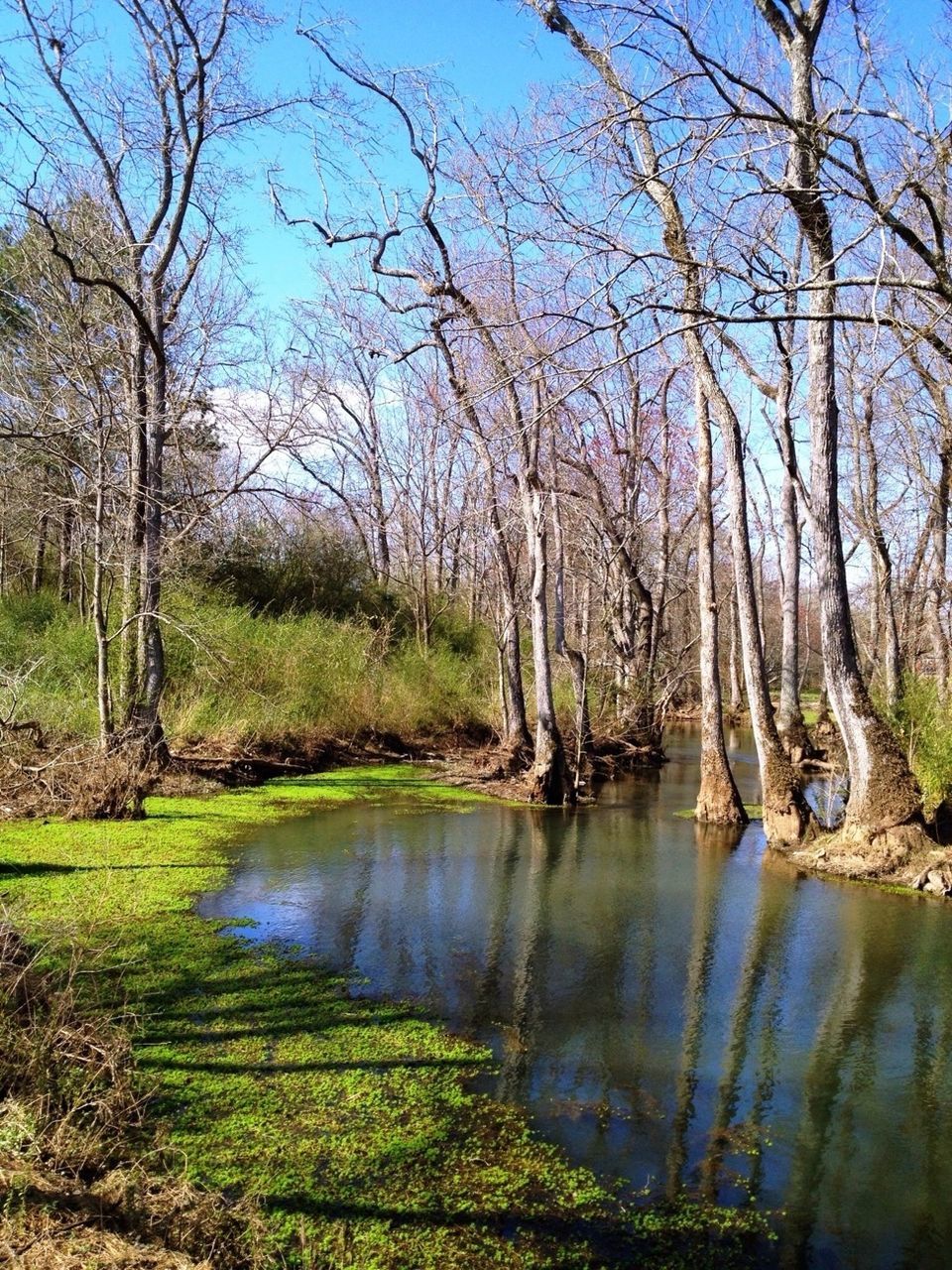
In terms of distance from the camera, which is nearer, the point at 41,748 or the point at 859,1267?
the point at 859,1267

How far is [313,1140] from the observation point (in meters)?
3.88

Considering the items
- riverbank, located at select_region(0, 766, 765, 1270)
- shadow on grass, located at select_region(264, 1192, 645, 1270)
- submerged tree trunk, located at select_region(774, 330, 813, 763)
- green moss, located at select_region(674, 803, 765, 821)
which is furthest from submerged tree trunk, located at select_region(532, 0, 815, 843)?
shadow on grass, located at select_region(264, 1192, 645, 1270)

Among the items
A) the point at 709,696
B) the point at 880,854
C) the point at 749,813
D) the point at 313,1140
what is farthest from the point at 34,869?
the point at 749,813

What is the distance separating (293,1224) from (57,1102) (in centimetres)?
93

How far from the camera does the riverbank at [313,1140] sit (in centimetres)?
321

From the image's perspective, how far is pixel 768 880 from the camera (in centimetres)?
903

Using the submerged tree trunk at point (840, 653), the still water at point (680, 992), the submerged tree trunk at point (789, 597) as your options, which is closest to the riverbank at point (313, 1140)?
the still water at point (680, 992)

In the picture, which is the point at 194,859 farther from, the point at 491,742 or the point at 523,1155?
the point at 491,742

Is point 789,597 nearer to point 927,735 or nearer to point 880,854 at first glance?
point 927,735

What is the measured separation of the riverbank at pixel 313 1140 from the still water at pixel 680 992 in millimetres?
273

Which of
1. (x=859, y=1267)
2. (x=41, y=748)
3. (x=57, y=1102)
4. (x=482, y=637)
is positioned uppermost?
(x=482, y=637)

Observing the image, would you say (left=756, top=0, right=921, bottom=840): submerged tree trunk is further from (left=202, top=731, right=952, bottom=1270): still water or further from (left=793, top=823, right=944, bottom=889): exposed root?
(left=202, top=731, right=952, bottom=1270): still water

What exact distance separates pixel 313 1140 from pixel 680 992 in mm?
2904

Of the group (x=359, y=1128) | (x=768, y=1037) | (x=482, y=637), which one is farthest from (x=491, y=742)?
(x=359, y=1128)
